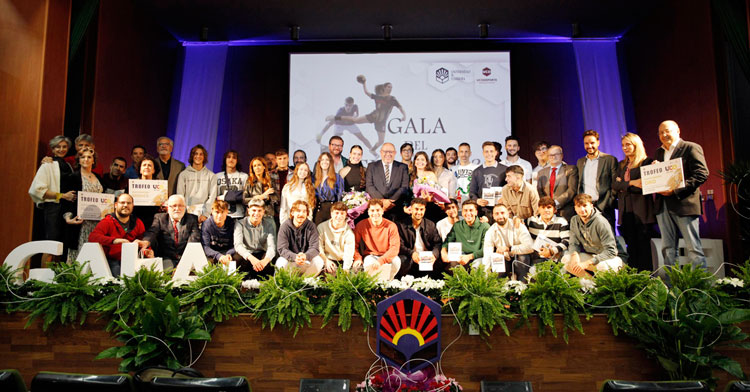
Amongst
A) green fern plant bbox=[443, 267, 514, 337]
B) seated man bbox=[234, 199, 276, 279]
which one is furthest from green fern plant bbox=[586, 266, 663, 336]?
seated man bbox=[234, 199, 276, 279]

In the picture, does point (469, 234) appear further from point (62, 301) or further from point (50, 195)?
point (50, 195)

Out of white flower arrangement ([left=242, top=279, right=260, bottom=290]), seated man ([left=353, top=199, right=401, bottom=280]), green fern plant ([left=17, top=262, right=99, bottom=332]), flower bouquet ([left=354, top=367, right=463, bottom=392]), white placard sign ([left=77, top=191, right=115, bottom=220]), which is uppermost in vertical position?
white placard sign ([left=77, top=191, right=115, bottom=220])

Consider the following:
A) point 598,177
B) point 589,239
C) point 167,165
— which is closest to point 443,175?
point 598,177

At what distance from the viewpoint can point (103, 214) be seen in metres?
5.43

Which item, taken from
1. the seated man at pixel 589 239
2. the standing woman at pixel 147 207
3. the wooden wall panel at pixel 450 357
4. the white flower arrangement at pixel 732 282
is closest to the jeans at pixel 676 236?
the seated man at pixel 589 239

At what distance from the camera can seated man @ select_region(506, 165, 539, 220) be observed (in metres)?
6.05

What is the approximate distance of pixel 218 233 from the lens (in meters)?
5.70

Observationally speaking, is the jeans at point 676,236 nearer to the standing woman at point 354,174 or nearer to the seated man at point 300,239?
the standing woman at point 354,174

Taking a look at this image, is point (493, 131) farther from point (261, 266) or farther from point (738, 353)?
point (738, 353)

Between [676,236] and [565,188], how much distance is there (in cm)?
133

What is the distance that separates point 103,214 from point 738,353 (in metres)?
5.59

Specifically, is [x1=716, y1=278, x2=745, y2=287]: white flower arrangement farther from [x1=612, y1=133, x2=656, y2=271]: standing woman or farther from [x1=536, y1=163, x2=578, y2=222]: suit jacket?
[x1=536, y1=163, x2=578, y2=222]: suit jacket

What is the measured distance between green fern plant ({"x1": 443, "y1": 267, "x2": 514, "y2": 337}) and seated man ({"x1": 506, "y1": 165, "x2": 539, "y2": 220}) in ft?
8.36

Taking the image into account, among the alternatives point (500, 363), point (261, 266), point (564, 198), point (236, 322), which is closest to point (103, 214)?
point (261, 266)
